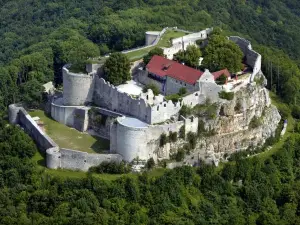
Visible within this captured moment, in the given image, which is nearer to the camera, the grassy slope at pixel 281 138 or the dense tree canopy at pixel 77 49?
the grassy slope at pixel 281 138

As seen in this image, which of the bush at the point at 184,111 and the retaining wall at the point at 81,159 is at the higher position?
the bush at the point at 184,111

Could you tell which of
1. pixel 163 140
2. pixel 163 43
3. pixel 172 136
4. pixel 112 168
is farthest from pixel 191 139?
pixel 163 43

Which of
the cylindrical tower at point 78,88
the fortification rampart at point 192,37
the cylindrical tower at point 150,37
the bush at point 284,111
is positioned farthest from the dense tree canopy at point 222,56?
the cylindrical tower at point 78,88

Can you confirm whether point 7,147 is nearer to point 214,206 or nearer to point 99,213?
point 99,213

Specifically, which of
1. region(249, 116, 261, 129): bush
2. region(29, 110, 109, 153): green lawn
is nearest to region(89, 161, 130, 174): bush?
region(29, 110, 109, 153): green lawn

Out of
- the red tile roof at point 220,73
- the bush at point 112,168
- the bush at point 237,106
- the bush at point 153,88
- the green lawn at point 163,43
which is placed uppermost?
the red tile roof at point 220,73

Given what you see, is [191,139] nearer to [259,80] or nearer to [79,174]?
[79,174]

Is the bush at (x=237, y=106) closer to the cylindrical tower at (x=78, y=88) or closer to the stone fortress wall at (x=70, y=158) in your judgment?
the stone fortress wall at (x=70, y=158)

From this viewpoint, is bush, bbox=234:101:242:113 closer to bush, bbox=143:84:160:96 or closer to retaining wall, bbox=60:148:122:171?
bush, bbox=143:84:160:96
